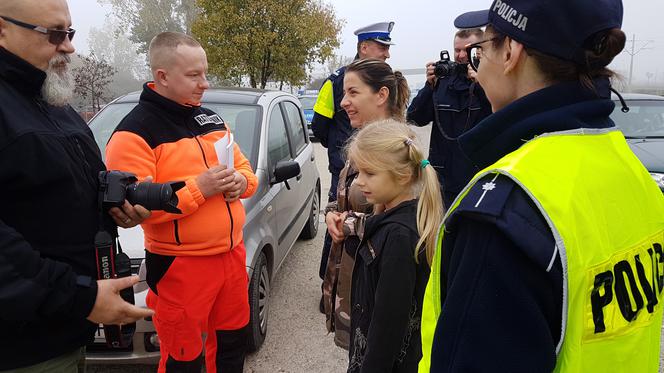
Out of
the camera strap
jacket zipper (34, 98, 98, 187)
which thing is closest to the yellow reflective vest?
the camera strap

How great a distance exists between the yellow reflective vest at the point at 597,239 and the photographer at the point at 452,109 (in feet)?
7.39

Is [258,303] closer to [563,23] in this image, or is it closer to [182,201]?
[182,201]

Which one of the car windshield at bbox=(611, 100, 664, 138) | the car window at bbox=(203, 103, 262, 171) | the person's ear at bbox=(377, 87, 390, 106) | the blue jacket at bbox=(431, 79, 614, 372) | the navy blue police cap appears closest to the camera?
the blue jacket at bbox=(431, 79, 614, 372)

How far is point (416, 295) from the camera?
1.76 m

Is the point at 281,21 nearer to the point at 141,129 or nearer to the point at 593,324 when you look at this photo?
the point at 141,129

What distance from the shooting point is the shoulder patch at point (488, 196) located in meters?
0.81

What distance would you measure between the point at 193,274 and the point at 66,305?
851 millimetres

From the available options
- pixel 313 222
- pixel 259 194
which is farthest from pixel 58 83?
pixel 313 222

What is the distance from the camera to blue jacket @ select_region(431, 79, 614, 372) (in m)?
0.79

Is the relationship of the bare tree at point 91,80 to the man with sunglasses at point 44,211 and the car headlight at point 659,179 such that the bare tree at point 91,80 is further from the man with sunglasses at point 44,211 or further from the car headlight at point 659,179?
the car headlight at point 659,179

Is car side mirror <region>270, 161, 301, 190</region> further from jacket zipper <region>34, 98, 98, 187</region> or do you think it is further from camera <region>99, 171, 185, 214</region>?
jacket zipper <region>34, 98, 98, 187</region>

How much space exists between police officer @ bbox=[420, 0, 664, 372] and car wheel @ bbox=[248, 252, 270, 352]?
208 cm

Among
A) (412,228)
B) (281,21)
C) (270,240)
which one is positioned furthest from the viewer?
(281,21)

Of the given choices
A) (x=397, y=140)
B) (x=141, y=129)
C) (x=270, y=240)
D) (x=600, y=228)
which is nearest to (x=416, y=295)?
(x=397, y=140)
